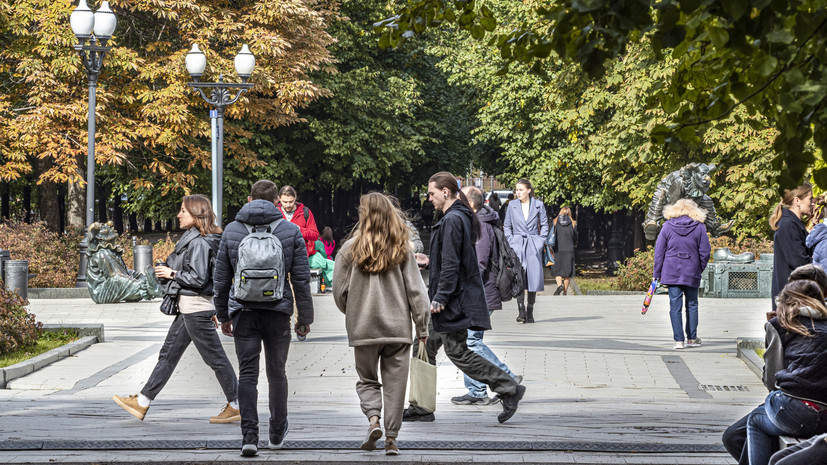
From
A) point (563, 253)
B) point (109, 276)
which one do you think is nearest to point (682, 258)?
point (109, 276)

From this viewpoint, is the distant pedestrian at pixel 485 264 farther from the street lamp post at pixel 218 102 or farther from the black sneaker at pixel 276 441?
the street lamp post at pixel 218 102

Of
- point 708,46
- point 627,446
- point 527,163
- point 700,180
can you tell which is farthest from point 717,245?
point 708,46

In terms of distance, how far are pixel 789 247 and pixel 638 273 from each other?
12.2 metres

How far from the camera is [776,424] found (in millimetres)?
5422

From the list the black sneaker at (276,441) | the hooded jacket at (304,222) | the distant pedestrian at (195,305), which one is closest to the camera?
the black sneaker at (276,441)

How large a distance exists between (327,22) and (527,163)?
286 inches

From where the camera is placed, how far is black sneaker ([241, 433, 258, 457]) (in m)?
6.80

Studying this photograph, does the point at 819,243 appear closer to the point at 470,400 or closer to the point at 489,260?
the point at 489,260

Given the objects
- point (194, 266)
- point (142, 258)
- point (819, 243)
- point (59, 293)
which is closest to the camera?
point (194, 266)

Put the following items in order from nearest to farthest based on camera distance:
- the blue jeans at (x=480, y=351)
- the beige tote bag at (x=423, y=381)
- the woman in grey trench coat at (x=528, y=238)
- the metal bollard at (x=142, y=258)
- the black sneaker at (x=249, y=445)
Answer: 1. the black sneaker at (x=249, y=445)
2. the beige tote bag at (x=423, y=381)
3. the blue jeans at (x=480, y=351)
4. the woman in grey trench coat at (x=528, y=238)
5. the metal bollard at (x=142, y=258)

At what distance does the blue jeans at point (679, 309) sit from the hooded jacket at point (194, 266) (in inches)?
233

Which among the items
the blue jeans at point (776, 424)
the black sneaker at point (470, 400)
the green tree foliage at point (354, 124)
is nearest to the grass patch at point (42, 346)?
the black sneaker at point (470, 400)

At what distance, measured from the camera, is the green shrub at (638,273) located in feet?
69.1

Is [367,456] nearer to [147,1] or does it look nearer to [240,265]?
[240,265]
